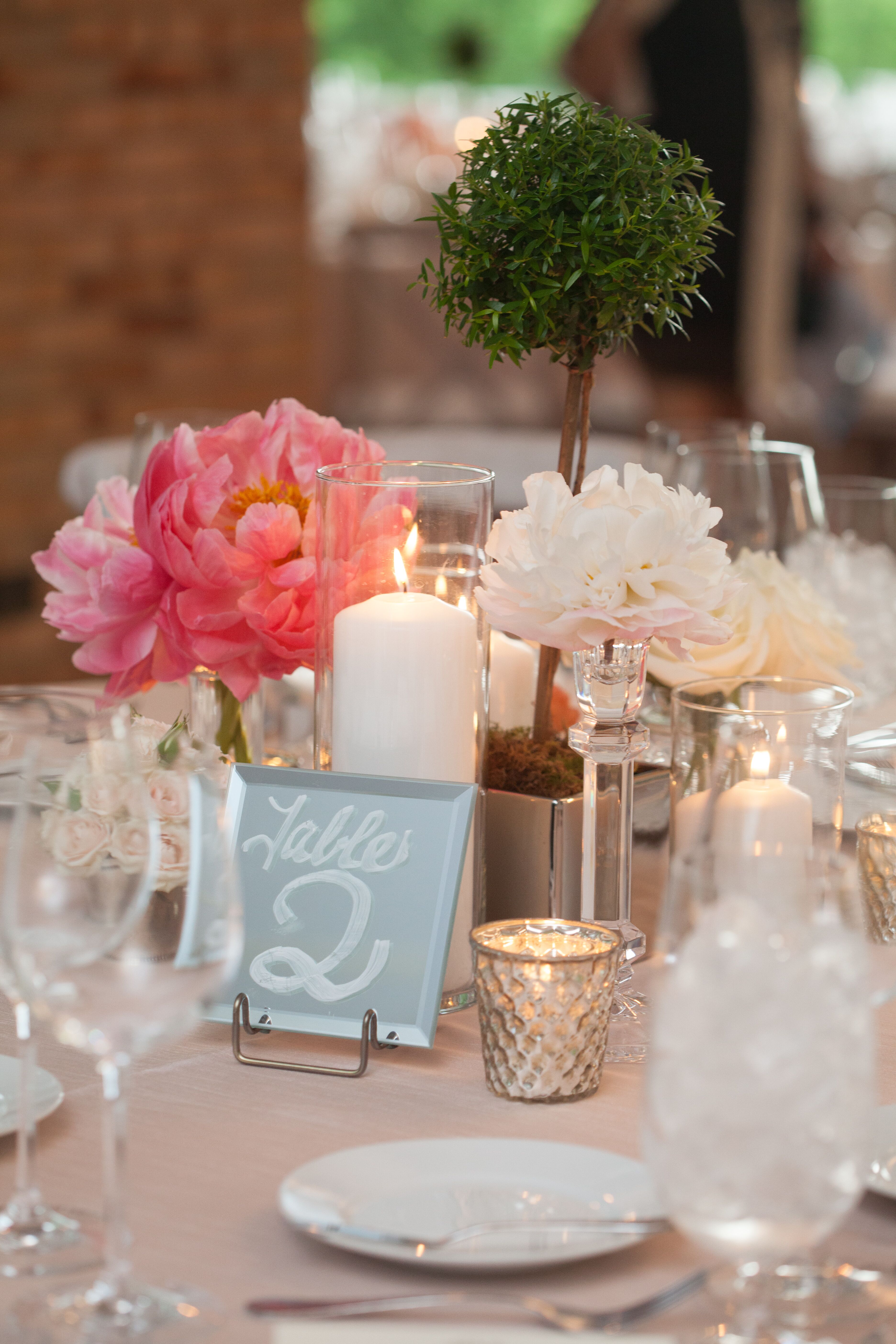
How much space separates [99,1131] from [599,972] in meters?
0.25

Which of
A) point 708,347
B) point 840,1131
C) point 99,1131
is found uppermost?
point 708,347

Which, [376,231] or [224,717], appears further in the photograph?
[376,231]

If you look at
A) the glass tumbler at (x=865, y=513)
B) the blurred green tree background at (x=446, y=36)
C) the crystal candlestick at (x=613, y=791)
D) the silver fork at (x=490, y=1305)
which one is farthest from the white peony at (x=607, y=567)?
the blurred green tree background at (x=446, y=36)

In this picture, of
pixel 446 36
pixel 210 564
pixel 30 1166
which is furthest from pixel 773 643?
pixel 446 36

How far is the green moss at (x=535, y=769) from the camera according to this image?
93 centimetres

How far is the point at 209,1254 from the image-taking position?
1.99 feet

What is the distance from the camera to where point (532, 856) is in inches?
36.2

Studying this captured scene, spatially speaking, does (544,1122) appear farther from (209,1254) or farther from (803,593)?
(803,593)

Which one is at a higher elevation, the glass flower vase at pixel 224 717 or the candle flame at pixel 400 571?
the candle flame at pixel 400 571

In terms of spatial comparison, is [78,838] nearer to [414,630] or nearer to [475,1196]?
[475,1196]

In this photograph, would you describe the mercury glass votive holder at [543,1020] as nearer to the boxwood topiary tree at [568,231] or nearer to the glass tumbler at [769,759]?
the glass tumbler at [769,759]

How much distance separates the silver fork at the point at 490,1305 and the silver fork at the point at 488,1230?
1.0 inches

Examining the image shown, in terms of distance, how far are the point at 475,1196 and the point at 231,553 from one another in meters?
0.44

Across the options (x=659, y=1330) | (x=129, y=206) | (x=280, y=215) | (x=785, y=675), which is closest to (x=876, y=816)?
(x=785, y=675)
